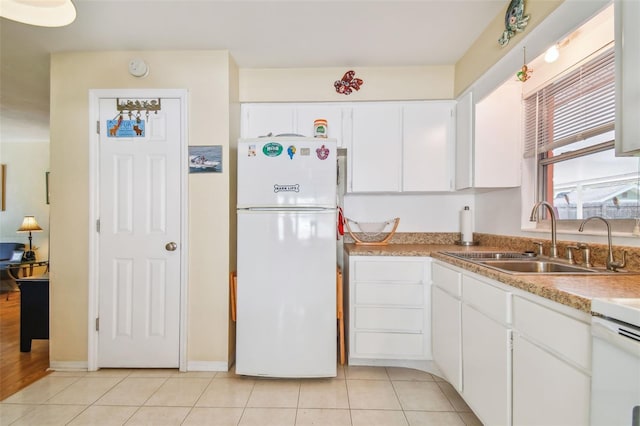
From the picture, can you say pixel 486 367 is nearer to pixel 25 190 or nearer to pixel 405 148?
pixel 405 148

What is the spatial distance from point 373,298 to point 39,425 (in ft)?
6.86

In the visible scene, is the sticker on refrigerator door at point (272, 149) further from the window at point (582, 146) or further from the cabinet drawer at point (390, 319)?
the window at point (582, 146)

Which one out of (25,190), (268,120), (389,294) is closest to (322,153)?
(268,120)

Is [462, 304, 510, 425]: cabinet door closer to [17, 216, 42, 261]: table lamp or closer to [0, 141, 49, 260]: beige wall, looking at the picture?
[17, 216, 42, 261]: table lamp

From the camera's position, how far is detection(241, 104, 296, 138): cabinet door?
2564 mm

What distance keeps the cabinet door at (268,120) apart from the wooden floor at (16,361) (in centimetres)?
240

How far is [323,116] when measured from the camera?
8.38 ft

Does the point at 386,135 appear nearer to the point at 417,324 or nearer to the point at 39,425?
the point at 417,324

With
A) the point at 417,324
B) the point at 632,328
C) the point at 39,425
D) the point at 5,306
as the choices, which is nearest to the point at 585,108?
the point at 632,328

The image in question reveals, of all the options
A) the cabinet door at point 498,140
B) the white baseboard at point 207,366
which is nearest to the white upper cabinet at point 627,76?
the cabinet door at point 498,140

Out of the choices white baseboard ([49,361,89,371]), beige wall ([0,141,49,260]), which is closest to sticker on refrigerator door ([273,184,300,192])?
white baseboard ([49,361,89,371])

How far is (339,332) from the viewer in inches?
93.6

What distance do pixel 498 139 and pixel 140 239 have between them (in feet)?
9.09

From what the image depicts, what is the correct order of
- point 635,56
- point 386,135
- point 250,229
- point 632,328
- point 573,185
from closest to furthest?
point 632,328 → point 635,56 → point 573,185 → point 250,229 → point 386,135
